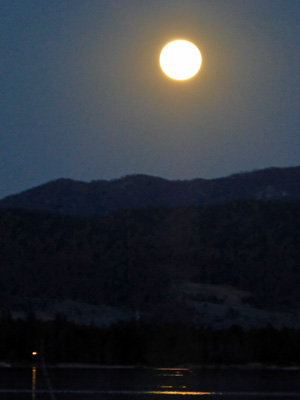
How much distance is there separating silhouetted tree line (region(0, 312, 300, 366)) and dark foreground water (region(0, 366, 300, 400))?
124cm

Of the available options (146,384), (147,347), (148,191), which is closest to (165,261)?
(147,347)

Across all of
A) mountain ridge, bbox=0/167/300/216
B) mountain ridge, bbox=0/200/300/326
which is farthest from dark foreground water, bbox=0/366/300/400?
mountain ridge, bbox=0/167/300/216

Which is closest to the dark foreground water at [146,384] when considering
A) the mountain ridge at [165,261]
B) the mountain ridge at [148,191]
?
the mountain ridge at [165,261]

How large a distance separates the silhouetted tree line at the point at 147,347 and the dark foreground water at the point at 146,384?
1.24 metres

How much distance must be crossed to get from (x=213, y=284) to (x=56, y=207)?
120 feet

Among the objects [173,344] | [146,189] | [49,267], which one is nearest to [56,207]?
[146,189]

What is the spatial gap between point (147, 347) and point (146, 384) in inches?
224

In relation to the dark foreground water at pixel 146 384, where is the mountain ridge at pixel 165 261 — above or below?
above

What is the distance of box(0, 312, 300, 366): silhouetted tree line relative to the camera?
73.8 feet

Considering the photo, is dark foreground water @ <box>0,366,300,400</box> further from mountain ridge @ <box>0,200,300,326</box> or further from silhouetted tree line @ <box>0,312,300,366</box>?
mountain ridge @ <box>0,200,300,326</box>

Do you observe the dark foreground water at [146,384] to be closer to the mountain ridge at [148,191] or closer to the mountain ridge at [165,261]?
the mountain ridge at [165,261]

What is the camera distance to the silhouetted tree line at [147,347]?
73.8ft

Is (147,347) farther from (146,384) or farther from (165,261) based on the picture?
(165,261)

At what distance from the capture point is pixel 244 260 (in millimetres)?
44938
